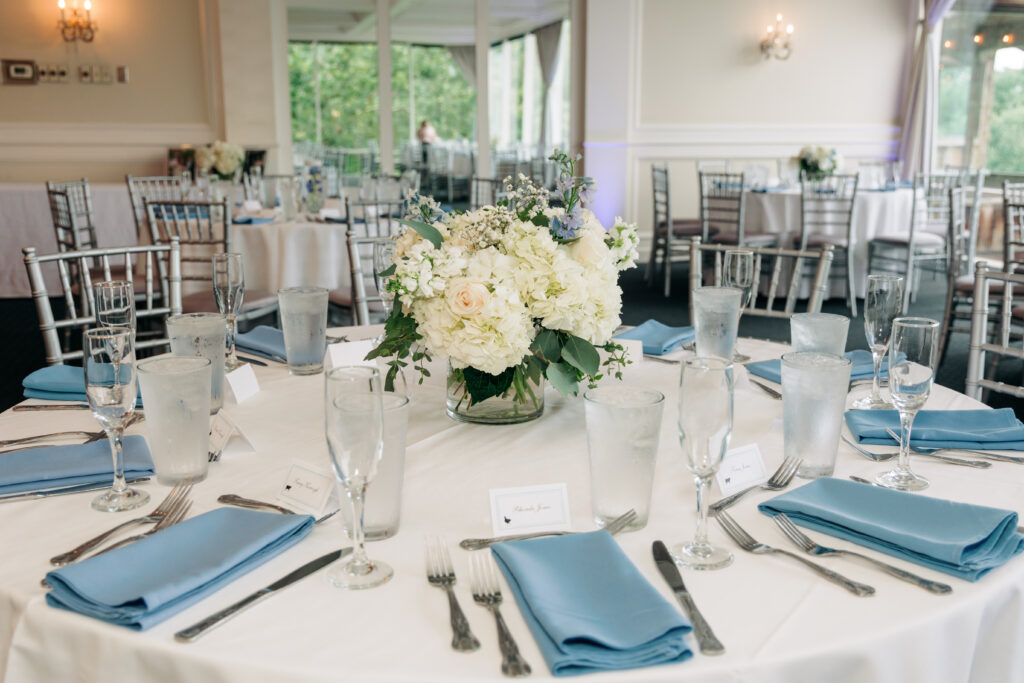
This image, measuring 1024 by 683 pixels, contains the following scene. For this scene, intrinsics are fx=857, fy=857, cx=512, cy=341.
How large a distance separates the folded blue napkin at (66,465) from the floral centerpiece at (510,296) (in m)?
0.38

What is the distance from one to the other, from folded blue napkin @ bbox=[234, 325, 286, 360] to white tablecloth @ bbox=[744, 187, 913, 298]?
4922mm

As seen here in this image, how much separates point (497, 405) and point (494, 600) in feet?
2.03

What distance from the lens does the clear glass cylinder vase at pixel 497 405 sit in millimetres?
1462

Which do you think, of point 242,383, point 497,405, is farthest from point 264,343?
point 497,405

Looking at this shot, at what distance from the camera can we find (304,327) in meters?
1.75

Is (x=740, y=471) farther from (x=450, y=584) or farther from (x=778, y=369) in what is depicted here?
(x=778, y=369)

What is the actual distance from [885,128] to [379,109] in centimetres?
491

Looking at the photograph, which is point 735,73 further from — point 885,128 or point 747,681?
point 747,681

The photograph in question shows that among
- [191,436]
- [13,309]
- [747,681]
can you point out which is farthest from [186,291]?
[747,681]

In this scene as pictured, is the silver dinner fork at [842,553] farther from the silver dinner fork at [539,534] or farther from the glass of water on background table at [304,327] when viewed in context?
the glass of water on background table at [304,327]

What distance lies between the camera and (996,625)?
939 mm

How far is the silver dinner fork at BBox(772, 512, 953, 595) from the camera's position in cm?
92

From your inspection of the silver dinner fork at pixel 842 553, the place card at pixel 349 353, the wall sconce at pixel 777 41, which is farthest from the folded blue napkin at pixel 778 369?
the wall sconce at pixel 777 41

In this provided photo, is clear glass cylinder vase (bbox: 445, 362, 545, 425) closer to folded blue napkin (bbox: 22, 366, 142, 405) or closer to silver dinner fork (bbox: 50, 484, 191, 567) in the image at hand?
silver dinner fork (bbox: 50, 484, 191, 567)
